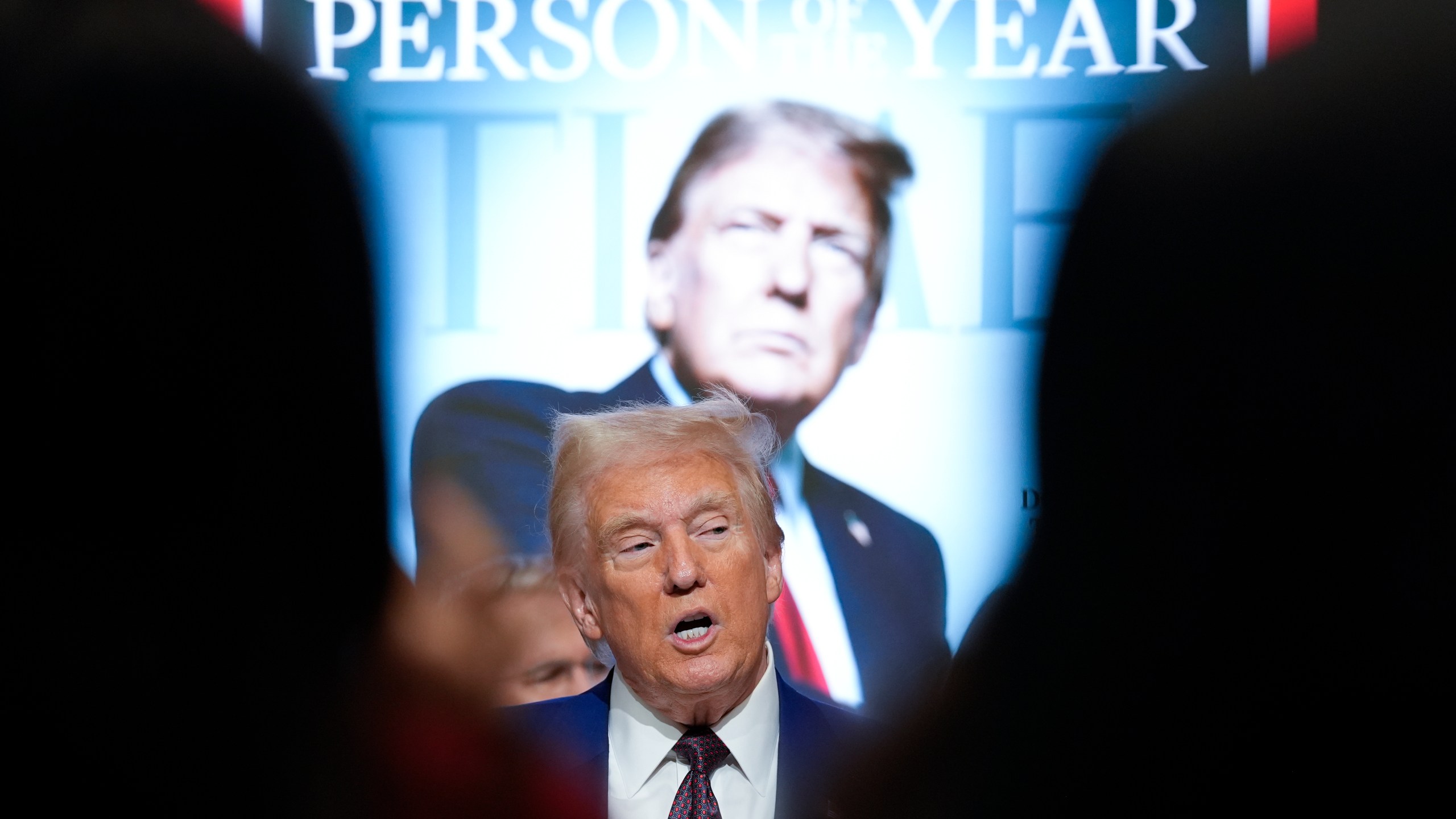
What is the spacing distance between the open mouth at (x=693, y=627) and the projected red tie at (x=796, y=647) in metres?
1.12

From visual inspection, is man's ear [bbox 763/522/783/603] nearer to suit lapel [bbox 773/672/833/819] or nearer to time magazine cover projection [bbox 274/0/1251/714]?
suit lapel [bbox 773/672/833/819]

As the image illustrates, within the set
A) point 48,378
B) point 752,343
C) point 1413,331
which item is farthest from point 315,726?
point 1413,331

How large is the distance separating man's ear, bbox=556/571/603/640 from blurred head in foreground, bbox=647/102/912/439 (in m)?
1.12

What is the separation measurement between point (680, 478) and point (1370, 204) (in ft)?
7.33

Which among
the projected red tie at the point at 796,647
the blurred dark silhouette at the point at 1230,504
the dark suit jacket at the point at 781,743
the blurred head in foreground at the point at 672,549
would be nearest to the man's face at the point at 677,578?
the blurred head in foreground at the point at 672,549

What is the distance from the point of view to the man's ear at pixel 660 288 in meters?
2.99

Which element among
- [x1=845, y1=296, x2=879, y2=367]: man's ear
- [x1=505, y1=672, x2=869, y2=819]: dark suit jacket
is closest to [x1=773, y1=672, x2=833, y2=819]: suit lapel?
[x1=505, y1=672, x2=869, y2=819]: dark suit jacket

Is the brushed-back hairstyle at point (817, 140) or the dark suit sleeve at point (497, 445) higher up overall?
the brushed-back hairstyle at point (817, 140)

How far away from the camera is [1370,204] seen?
9.96 feet

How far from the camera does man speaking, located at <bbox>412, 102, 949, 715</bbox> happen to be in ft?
9.59

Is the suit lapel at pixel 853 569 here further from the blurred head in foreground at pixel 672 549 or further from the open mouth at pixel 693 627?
the open mouth at pixel 693 627

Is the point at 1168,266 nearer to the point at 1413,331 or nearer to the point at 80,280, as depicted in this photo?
the point at 1413,331

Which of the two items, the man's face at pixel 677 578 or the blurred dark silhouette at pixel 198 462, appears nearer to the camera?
the man's face at pixel 677 578

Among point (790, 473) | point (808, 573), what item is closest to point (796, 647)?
point (808, 573)
